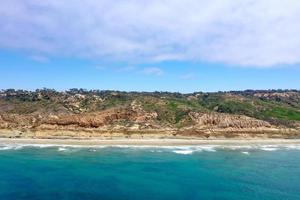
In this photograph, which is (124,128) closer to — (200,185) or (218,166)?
(218,166)

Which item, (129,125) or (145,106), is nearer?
(129,125)

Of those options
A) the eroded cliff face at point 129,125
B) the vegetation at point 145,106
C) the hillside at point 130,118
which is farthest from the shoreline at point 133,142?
the vegetation at point 145,106

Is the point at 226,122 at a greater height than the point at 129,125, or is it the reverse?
the point at 226,122

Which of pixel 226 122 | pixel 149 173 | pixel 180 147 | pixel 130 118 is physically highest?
pixel 130 118

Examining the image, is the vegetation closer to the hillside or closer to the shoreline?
the hillside

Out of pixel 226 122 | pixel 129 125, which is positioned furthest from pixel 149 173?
pixel 226 122

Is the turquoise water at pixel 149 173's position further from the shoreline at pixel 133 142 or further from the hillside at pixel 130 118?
the hillside at pixel 130 118

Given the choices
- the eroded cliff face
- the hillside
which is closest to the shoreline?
the hillside

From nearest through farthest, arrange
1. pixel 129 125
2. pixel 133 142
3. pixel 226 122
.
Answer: pixel 133 142 → pixel 129 125 → pixel 226 122

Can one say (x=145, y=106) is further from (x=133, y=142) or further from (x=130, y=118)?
(x=133, y=142)
